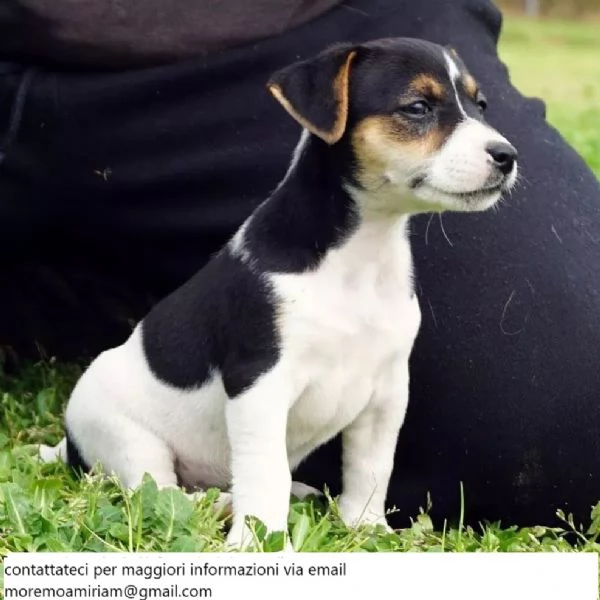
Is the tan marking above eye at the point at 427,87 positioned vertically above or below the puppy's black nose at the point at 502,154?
above

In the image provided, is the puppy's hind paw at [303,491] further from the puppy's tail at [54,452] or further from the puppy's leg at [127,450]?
the puppy's tail at [54,452]

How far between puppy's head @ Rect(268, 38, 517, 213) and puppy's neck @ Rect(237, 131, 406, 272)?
6 centimetres

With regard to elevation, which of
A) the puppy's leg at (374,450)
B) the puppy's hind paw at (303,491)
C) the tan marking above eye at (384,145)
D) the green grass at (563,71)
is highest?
the tan marking above eye at (384,145)

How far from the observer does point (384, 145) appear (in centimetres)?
282

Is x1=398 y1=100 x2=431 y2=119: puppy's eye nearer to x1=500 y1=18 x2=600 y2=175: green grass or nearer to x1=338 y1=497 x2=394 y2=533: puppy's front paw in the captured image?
x1=338 y1=497 x2=394 y2=533: puppy's front paw

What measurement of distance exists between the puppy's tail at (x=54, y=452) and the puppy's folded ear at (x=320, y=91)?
125 cm

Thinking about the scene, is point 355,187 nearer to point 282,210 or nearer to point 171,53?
point 282,210

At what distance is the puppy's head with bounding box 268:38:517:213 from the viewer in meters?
2.75

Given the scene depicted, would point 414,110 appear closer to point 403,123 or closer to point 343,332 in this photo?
point 403,123

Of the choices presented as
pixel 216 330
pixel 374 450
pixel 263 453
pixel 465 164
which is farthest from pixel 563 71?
Result: pixel 263 453

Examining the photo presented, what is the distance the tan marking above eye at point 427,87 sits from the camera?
281cm

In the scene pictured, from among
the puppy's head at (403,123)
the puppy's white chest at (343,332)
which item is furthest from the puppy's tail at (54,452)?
the puppy's head at (403,123)

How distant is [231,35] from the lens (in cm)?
358

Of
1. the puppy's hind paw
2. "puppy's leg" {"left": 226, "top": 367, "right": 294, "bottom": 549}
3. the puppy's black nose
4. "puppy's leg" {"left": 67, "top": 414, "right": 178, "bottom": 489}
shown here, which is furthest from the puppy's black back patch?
the puppy's black nose
